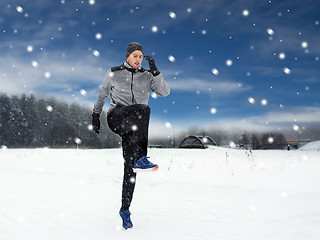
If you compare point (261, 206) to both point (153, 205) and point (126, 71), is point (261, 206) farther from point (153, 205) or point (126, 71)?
point (126, 71)

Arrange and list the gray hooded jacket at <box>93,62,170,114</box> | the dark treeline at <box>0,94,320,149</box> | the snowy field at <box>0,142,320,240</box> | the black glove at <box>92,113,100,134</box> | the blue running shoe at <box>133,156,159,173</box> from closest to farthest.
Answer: the blue running shoe at <box>133,156,159,173</box>, the snowy field at <box>0,142,320,240</box>, the gray hooded jacket at <box>93,62,170,114</box>, the black glove at <box>92,113,100,134</box>, the dark treeline at <box>0,94,320,149</box>

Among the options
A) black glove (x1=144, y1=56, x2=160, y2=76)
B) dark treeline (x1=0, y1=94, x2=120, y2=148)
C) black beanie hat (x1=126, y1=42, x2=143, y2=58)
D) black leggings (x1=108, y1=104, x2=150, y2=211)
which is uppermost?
dark treeline (x1=0, y1=94, x2=120, y2=148)

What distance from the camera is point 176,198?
5133mm

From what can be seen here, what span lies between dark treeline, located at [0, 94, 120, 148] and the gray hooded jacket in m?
52.9

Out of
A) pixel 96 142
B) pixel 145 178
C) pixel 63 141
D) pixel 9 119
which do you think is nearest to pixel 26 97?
pixel 9 119

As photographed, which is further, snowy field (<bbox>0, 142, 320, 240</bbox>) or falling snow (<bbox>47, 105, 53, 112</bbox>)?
falling snow (<bbox>47, 105, 53, 112</bbox>)

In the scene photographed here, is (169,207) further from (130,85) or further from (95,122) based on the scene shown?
(130,85)

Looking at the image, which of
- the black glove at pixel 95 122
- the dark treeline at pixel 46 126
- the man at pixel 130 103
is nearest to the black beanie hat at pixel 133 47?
the man at pixel 130 103

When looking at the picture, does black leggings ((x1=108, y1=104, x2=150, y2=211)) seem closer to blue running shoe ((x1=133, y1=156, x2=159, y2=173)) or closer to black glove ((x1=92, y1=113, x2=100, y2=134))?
blue running shoe ((x1=133, y1=156, x2=159, y2=173))

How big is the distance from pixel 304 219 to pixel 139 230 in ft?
6.91

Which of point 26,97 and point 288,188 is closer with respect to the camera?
point 288,188

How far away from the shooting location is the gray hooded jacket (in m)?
3.33

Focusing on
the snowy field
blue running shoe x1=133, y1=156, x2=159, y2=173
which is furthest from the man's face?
the snowy field

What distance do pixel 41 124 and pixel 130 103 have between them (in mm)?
69719
